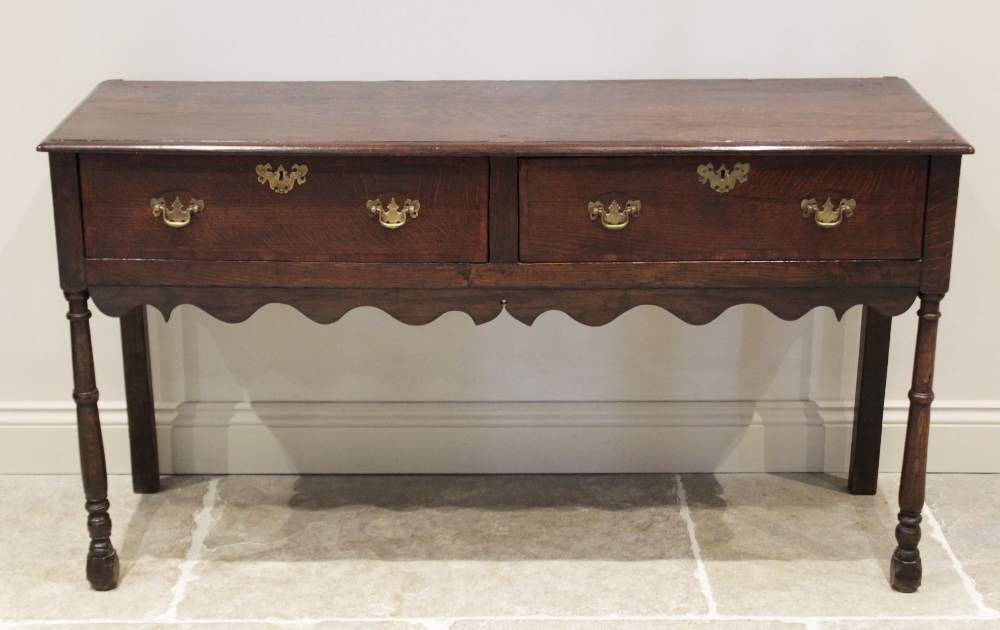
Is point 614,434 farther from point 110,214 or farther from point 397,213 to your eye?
point 110,214

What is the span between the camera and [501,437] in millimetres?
2885

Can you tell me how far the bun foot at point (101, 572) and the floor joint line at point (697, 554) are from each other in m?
1.22

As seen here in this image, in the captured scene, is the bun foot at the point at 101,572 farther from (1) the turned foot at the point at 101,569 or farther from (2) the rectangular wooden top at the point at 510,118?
(2) the rectangular wooden top at the point at 510,118

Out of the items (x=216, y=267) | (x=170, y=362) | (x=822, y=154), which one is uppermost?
(x=822, y=154)

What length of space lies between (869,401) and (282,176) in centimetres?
148

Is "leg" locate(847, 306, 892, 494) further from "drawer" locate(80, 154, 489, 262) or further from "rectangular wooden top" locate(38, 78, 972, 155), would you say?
"drawer" locate(80, 154, 489, 262)

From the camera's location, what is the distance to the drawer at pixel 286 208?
83.8 inches

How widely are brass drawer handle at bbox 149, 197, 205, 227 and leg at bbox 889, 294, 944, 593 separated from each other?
4.56 feet

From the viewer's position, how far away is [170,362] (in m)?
2.85

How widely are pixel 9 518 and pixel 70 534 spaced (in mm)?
182

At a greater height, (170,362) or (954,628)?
(170,362)

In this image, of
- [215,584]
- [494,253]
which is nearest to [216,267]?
[494,253]

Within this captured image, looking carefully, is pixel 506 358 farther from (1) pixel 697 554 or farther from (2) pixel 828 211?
(2) pixel 828 211

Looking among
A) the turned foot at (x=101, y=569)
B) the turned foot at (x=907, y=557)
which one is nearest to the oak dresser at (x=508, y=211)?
the turned foot at (x=907, y=557)
